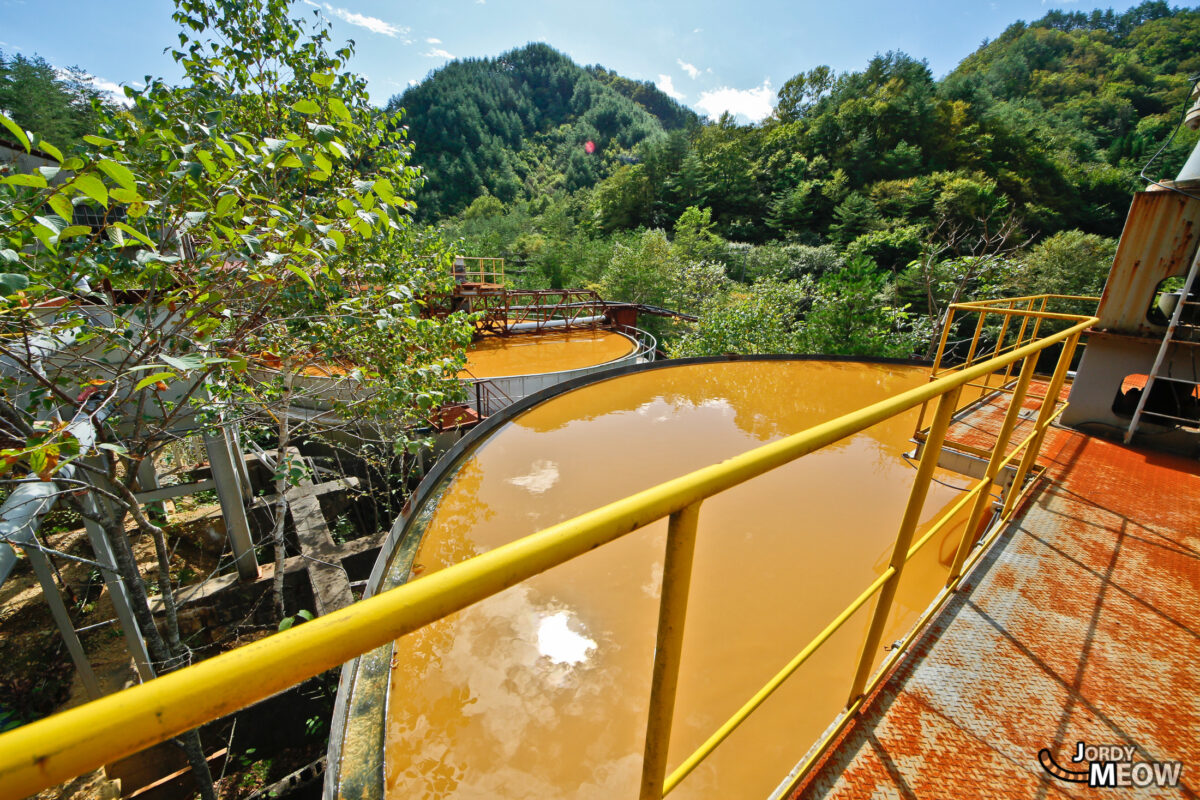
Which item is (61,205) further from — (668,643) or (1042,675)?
(1042,675)

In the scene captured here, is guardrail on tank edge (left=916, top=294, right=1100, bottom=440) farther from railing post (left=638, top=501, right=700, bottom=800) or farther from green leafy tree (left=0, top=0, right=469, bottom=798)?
green leafy tree (left=0, top=0, right=469, bottom=798)

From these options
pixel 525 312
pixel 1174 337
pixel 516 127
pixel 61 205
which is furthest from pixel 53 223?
pixel 516 127

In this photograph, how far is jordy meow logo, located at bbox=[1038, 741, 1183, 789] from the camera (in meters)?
1.48

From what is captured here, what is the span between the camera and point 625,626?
2.66 metres

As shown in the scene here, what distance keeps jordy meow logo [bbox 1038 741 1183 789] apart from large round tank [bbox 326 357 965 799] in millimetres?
805

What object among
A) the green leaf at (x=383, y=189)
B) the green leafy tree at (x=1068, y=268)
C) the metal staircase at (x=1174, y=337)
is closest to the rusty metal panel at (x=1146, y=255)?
the metal staircase at (x=1174, y=337)

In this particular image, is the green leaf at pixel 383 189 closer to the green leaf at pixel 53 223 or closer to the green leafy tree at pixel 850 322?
the green leaf at pixel 53 223

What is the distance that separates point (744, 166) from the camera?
39.5 meters

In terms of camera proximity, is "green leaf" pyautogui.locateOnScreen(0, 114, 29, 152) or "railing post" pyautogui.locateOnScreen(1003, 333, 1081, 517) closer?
"green leaf" pyautogui.locateOnScreen(0, 114, 29, 152)

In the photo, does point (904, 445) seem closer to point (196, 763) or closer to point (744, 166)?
point (196, 763)

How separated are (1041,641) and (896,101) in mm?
46630

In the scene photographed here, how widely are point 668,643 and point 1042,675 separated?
1.76 meters

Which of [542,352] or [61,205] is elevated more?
[61,205]

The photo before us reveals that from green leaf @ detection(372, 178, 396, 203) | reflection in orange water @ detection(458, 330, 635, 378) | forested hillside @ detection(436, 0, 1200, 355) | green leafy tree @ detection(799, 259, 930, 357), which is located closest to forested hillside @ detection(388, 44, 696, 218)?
forested hillside @ detection(436, 0, 1200, 355)
